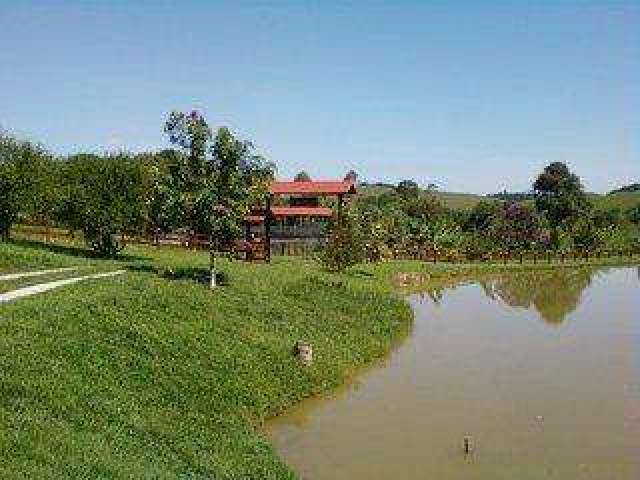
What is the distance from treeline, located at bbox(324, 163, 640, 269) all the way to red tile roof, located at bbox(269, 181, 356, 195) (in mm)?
2085

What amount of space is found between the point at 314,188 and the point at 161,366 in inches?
2185

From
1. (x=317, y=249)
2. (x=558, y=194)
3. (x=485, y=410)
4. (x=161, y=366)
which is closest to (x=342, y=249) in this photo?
(x=317, y=249)

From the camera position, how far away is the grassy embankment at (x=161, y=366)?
66.4 ft

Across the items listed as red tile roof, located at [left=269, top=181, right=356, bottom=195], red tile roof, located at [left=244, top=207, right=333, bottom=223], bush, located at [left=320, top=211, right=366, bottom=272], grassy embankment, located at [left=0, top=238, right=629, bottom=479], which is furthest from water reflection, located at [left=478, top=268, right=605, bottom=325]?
grassy embankment, located at [left=0, top=238, right=629, bottom=479]

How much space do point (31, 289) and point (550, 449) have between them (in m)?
21.1

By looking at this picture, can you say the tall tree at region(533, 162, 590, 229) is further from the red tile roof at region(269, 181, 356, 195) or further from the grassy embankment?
the grassy embankment

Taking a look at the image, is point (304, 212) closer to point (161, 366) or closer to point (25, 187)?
point (25, 187)

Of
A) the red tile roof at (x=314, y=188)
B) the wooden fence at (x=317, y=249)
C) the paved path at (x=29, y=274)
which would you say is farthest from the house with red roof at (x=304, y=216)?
the paved path at (x=29, y=274)

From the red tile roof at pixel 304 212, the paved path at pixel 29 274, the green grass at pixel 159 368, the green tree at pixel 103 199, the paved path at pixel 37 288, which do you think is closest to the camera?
the green grass at pixel 159 368

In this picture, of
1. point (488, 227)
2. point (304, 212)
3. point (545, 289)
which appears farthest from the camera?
point (488, 227)

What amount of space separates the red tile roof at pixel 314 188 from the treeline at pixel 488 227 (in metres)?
2.09

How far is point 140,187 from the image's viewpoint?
166 feet

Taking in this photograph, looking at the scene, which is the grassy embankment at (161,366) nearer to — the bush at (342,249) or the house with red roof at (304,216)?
the bush at (342,249)

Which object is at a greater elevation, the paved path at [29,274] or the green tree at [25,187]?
the green tree at [25,187]
